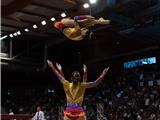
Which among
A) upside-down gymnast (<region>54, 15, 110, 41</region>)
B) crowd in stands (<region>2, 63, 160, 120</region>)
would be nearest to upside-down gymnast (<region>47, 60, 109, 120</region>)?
upside-down gymnast (<region>54, 15, 110, 41</region>)

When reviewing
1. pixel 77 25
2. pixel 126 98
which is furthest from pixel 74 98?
pixel 126 98

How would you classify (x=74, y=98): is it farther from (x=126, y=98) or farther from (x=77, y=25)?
(x=126, y=98)

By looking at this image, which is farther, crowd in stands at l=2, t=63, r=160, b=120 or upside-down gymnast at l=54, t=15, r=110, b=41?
crowd in stands at l=2, t=63, r=160, b=120

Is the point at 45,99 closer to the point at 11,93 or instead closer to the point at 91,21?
the point at 11,93

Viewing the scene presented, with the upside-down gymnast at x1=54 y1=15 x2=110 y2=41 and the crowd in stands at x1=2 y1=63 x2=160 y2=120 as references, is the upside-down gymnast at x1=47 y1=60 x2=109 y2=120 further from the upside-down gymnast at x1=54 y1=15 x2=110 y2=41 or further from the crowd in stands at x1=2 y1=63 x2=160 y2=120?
the crowd in stands at x1=2 y1=63 x2=160 y2=120

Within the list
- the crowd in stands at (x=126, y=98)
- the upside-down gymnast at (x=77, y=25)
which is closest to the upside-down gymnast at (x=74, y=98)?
the upside-down gymnast at (x=77, y=25)

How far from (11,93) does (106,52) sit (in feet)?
27.5

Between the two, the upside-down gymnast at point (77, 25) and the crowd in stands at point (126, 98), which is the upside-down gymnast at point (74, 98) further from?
the crowd in stands at point (126, 98)

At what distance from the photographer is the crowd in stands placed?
60.0 ft

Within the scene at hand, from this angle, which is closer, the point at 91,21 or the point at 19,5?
the point at 91,21

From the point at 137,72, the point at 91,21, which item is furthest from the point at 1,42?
the point at 91,21

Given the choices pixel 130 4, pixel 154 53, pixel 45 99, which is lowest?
pixel 45 99

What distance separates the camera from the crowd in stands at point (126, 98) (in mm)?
18281

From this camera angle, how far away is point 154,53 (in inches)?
806
